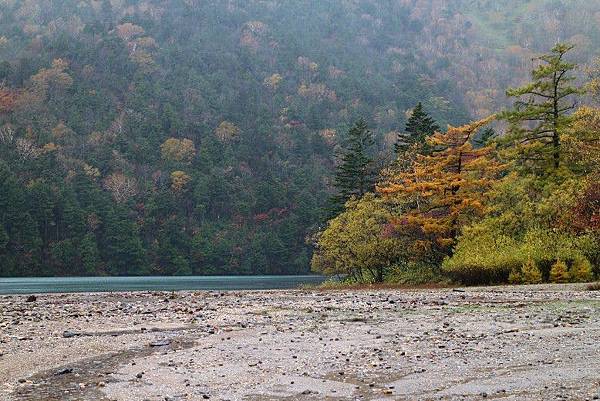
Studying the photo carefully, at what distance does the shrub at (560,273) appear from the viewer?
1459 inches

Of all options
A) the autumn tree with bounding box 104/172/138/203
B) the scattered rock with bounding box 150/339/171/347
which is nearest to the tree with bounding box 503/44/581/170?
the scattered rock with bounding box 150/339/171/347

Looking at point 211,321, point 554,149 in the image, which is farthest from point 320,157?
point 211,321

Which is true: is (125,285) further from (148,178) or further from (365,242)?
(148,178)

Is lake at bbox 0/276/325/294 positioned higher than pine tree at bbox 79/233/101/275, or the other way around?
pine tree at bbox 79/233/101/275

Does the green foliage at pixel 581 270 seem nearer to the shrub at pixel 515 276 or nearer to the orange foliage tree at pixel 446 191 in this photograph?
the shrub at pixel 515 276

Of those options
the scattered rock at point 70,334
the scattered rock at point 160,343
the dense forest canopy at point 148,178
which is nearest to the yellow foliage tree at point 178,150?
the dense forest canopy at point 148,178

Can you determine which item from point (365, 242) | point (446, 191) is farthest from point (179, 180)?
point (446, 191)

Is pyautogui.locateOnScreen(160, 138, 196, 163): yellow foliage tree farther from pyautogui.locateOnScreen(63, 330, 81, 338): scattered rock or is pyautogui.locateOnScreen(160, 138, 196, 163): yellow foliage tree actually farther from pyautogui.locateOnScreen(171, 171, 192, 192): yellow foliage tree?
pyautogui.locateOnScreen(63, 330, 81, 338): scattered rock

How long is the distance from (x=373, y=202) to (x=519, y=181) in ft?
49.7

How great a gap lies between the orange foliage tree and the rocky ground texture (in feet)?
78.0

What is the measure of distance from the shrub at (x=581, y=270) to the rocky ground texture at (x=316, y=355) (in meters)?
13.2

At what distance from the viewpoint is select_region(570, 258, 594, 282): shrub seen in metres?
36.8

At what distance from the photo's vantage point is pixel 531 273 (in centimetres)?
3797

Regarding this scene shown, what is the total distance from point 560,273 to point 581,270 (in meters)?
1.05
